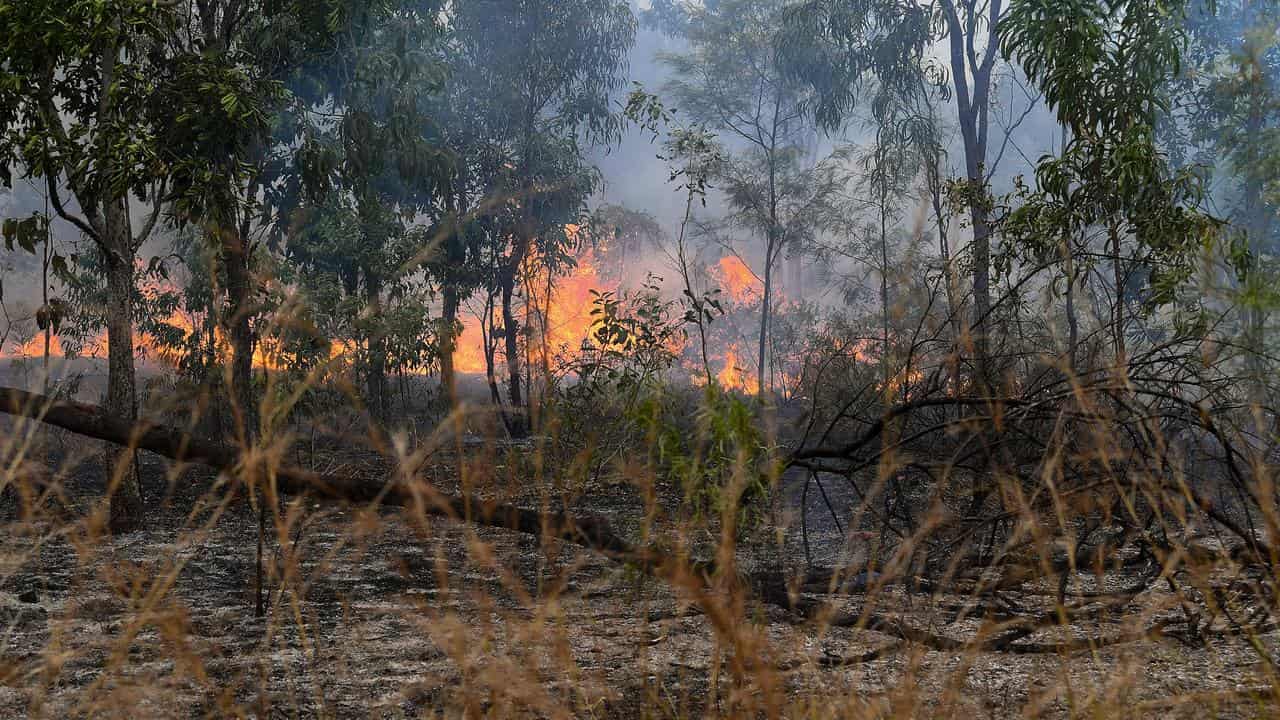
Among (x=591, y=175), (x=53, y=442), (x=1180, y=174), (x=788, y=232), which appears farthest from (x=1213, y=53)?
(x=53, y=442)

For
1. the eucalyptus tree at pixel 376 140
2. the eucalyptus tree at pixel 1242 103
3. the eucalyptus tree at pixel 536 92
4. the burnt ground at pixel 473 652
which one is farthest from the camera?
the eucalyptus tree at pixel 536 92

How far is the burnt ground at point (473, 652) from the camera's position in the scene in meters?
1.92

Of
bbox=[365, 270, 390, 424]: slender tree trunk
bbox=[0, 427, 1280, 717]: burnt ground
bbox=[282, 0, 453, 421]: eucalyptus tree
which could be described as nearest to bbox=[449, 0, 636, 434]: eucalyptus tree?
bbox=[282, 0, 453, 421]: eucalyptus tree

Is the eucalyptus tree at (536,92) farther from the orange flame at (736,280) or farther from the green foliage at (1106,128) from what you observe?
the orange flame at (736,280)

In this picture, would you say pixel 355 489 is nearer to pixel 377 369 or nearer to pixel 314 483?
pixel 314 483

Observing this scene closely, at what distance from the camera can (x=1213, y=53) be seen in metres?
17.6

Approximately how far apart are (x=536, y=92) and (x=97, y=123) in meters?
11.2

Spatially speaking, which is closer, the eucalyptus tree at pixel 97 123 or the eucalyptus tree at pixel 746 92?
the eucalyptus tree at pixel 97 123

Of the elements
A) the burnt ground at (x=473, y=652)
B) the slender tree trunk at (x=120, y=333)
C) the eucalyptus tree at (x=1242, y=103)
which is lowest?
the burnt ground at (x=473, y=652)

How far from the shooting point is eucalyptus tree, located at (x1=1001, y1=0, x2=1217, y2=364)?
681 centimetres

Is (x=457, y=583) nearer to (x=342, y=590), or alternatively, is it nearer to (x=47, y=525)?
(x=342, y=590)

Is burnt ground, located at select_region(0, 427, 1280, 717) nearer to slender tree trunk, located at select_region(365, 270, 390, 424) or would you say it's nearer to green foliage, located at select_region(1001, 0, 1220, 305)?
green foliage, located at select_region(1001, 0, 1220, 305)

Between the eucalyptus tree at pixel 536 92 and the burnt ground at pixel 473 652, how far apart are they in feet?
38.4

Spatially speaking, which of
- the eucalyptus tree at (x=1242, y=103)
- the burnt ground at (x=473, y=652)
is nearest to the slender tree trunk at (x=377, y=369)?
the burnt ground at (x=473, y=652)
